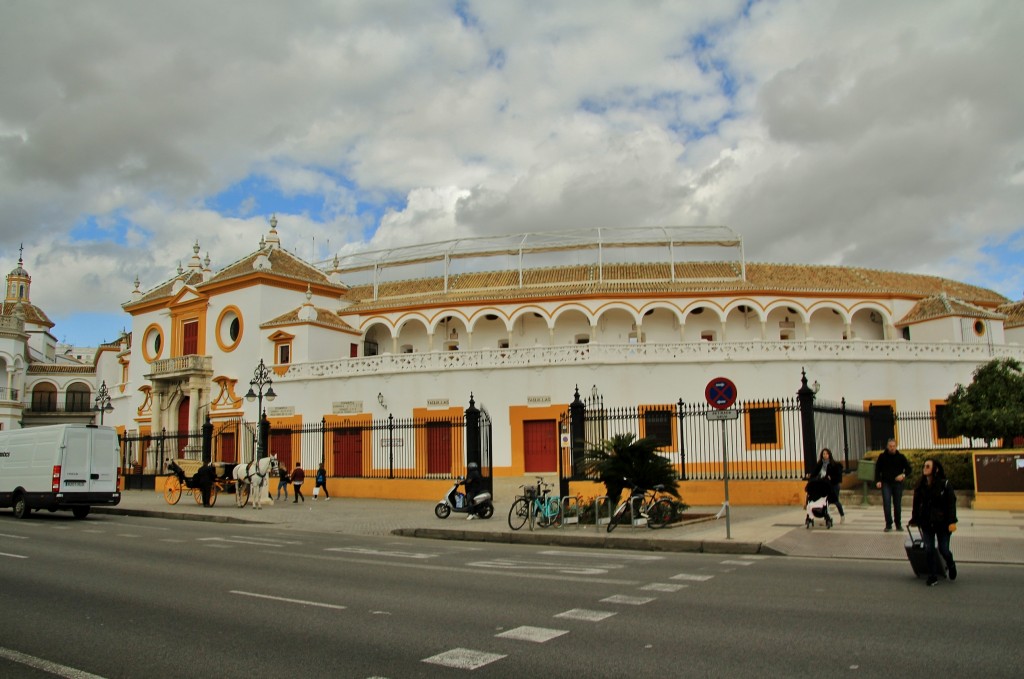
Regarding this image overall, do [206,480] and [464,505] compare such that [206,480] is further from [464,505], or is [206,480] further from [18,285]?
[18,285]

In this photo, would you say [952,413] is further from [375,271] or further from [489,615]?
[375,271]

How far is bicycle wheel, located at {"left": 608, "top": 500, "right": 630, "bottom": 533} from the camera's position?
14.4 meters

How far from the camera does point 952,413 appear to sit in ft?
72.9

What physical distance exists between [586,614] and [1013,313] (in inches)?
1616

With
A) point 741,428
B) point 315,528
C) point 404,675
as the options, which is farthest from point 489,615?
point 741,428

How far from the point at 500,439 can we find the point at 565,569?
2187 centimetres

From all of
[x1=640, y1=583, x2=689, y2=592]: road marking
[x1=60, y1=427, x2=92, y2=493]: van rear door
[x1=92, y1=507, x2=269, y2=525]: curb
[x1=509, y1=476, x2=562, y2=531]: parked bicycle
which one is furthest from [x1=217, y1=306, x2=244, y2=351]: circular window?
[x1=640, y1=583, x2=689, y2=592]: road marking

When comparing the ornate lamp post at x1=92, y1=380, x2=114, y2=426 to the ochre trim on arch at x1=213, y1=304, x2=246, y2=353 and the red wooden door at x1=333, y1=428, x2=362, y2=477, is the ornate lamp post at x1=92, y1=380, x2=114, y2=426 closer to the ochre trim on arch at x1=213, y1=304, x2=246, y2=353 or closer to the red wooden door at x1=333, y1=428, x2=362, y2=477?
the ochre trim on arch at x1=213, y1=304, x2=246, y2=353

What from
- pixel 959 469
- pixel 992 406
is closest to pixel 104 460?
pixel 959 469

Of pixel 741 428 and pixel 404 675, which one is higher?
pixel 741 428

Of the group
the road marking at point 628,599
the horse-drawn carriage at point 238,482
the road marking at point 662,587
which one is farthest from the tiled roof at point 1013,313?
the road marking at point 628,599

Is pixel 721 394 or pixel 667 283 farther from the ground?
pixel 667 283

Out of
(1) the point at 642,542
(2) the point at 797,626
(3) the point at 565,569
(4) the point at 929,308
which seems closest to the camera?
(2) the point at 797,626

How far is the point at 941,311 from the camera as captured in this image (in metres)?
35.4
